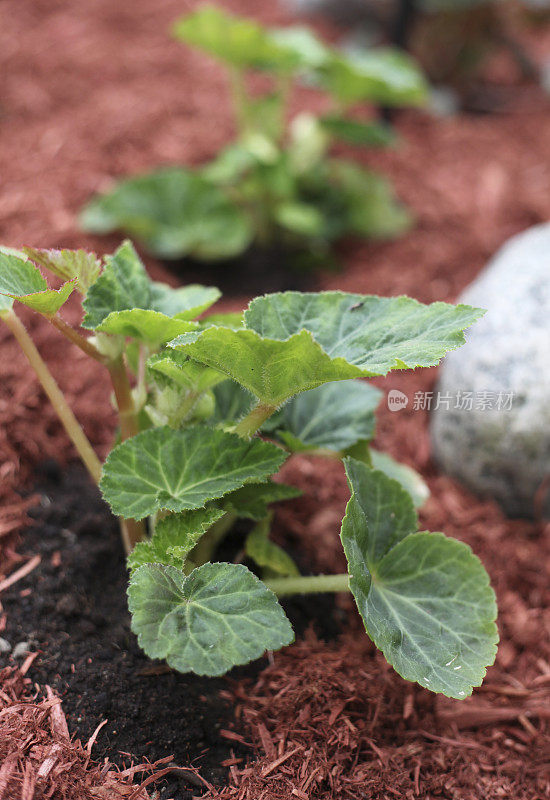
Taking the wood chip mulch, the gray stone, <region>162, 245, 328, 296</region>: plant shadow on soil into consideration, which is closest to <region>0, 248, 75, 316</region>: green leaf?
the wood chip mulch

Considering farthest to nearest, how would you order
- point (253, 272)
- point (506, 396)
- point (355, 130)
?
1. point (253, 272)
2. point (355, 130)
3. point (506, 396)

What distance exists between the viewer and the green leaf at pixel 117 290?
1.43m

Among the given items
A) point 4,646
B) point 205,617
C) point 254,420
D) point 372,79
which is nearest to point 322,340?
point 254,420

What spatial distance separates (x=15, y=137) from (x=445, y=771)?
9.37 ft

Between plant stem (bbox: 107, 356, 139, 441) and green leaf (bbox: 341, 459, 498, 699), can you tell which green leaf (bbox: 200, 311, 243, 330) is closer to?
plant stem (bbox: 107, 356, 139, 441)

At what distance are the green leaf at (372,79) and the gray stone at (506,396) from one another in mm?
985

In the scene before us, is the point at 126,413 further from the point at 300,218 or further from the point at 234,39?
the point at 234,39

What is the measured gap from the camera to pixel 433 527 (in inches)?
84.3

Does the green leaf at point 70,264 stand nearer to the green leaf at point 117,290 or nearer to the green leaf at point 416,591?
the green leaf at point 117,290

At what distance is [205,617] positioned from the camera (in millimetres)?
1323

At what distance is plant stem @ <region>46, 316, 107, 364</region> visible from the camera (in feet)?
4.73

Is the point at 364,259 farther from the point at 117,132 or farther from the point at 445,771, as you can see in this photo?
the point at 445,771

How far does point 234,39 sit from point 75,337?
180 cm

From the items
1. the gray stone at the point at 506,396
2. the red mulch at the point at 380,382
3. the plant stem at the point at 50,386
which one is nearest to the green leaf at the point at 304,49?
the red mulch at the point at 380,382
